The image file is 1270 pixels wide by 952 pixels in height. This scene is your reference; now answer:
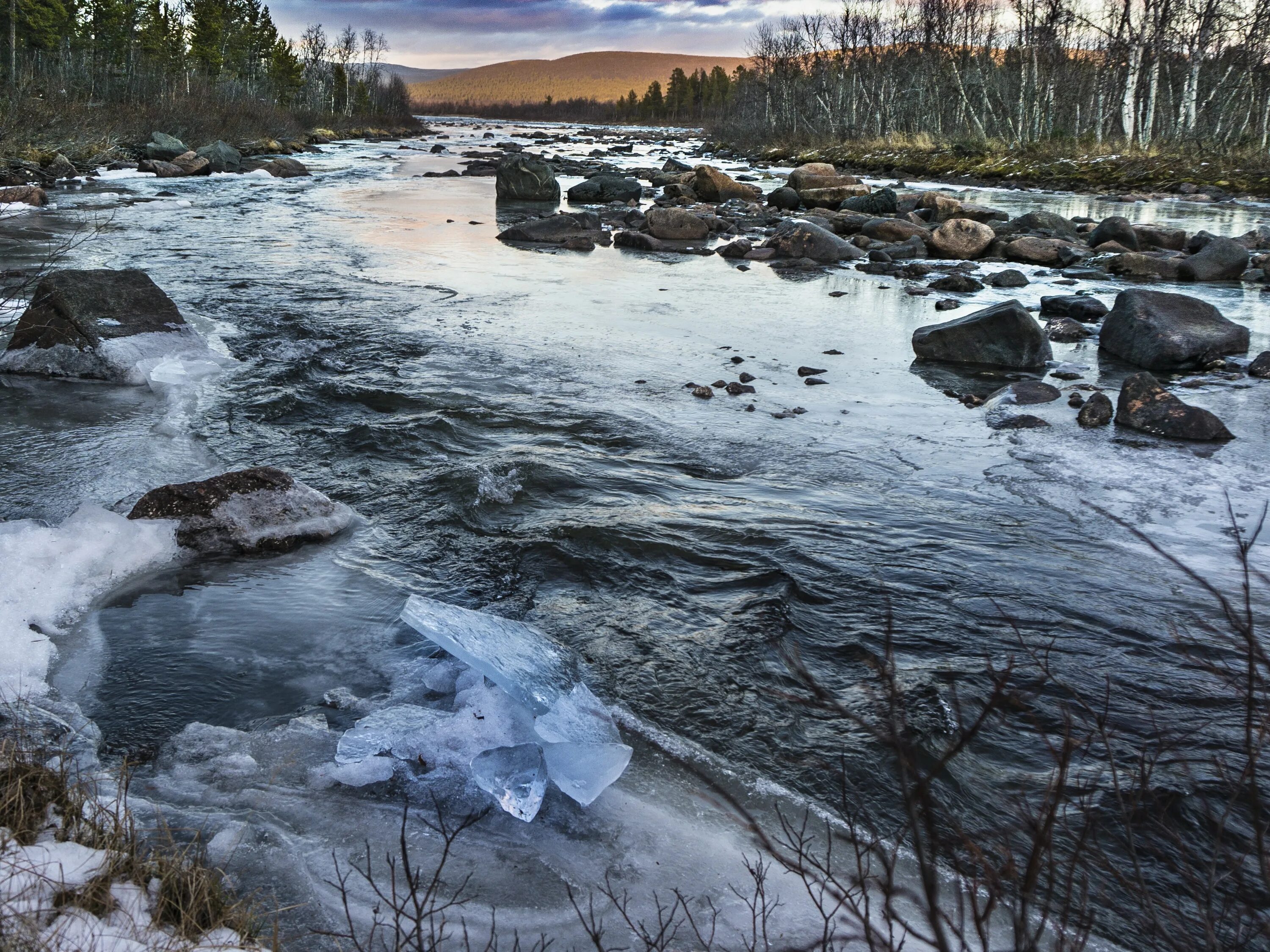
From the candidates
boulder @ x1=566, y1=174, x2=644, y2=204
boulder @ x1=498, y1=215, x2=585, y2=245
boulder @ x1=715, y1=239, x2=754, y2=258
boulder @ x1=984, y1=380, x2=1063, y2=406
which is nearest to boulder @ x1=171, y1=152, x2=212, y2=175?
boulder @ x1=566, y1=174, x2=644, y2=204

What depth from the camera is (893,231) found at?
16.0 meters

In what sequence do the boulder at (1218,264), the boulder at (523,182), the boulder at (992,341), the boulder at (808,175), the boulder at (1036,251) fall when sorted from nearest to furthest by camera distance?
the boulder at (992,341) → the boulder at (1218,264) → the boulder at (1036,251) → the boulder at (523,182) → the boulder at (808,175)

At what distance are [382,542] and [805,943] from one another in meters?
2.87

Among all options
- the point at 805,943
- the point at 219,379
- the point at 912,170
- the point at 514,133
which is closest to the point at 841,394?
the point at 219,379

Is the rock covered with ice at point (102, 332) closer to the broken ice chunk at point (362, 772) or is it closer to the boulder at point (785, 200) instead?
the broken ice chunk at point (362, 772)

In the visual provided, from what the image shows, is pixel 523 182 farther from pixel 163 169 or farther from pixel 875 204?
pixel 163 169

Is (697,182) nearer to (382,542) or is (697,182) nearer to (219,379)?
(219,379)

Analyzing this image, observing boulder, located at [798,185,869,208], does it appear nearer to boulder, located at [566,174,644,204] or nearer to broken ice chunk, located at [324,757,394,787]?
boulder, located at [566,174,644,204]

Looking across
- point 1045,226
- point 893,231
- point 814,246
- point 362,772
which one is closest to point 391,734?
point 362,772

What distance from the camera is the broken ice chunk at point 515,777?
2715 mm

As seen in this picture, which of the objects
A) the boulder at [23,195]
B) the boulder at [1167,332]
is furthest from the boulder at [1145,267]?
the boulder at [23,195]

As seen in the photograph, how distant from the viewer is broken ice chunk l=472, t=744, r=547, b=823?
271 centimetres

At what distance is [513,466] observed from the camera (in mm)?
5531

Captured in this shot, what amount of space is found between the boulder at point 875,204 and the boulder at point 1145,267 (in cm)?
698
